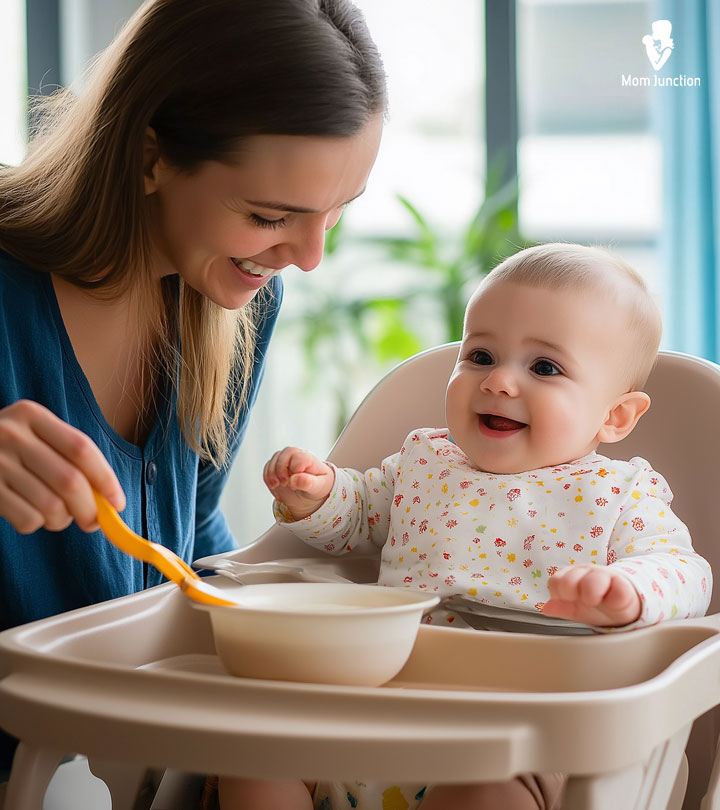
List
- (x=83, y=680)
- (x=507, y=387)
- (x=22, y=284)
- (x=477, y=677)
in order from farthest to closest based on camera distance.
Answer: (x=22, y=284) → (x=507, y=387) → (x=477, y=677) → (x=83, y=680)

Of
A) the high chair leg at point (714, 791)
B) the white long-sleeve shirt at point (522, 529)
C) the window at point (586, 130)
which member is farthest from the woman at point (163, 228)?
the window at point (586, 130)

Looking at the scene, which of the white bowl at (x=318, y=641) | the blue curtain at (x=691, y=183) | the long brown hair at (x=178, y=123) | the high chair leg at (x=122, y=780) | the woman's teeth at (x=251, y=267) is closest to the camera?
the white bowl at (x=318, y=641)

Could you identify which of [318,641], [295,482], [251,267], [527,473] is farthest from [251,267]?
[318,641]

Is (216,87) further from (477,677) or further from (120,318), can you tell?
(477,677)

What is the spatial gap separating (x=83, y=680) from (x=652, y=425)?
609 millimetres

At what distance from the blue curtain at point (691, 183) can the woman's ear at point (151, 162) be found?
1.96 meters

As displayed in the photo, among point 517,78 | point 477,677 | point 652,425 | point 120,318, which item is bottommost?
point 477,677

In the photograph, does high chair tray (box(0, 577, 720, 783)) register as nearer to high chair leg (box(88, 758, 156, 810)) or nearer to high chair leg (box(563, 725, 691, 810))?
high chair leg (box(563, 725, 691, 810))

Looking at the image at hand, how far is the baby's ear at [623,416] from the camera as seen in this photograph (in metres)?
0.88

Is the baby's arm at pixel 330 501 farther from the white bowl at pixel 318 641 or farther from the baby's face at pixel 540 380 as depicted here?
the white bowl at pixel 318 641

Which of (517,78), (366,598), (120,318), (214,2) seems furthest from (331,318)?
(366,598)

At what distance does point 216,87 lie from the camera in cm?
84

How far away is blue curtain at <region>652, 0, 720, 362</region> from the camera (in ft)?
8.20

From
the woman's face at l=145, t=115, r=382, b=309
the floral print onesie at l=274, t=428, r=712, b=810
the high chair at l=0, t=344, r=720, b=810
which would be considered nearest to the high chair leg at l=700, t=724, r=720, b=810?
the high chair at l=0, t=344, r=720, b=810
